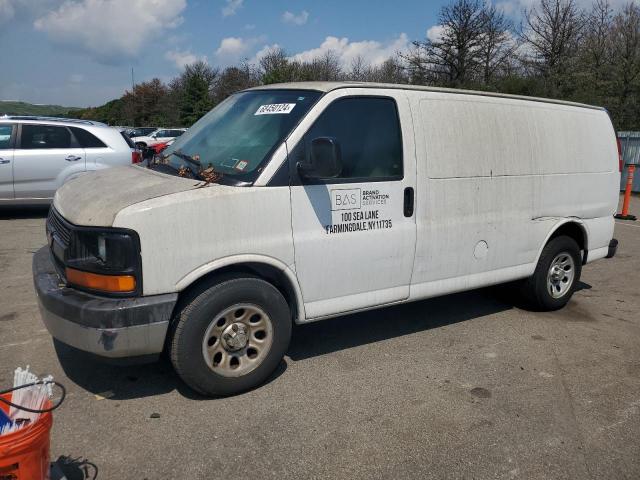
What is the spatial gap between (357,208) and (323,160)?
0.52 m

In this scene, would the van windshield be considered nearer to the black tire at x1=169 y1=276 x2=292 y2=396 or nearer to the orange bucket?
the black tire at x1=169 y1=276 x2=292 y2=396

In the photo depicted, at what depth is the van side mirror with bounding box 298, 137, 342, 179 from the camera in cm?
356

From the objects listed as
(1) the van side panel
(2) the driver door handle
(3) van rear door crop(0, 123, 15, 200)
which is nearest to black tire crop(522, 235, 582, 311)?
(1) the van side panel

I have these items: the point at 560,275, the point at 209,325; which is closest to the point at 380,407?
the point at 209,325

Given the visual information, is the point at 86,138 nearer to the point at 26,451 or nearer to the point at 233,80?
the point at 26,451

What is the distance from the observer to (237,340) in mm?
3580

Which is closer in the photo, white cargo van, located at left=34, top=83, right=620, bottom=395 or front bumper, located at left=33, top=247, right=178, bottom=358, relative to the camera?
front bumper, located at left=33, top=247, right=178, bottom=358

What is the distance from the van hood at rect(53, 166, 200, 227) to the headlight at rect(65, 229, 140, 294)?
3.3 inches

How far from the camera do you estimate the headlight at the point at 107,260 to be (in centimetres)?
314

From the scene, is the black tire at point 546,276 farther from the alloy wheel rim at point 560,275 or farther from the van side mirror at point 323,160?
the van side mirror at point 323,160

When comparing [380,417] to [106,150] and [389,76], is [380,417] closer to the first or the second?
[106,150]

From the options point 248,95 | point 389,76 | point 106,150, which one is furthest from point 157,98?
point 248,95

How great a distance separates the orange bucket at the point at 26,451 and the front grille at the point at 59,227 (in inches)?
49.1

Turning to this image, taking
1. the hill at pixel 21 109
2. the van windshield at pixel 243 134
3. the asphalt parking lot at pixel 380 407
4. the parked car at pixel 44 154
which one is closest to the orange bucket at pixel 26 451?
the asphalt parking lot at pixel 380 407
